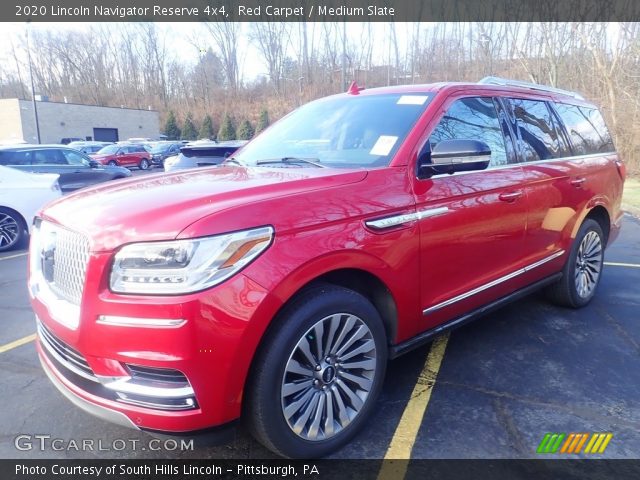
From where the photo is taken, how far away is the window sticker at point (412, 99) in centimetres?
319

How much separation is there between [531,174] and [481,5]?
27746 mm

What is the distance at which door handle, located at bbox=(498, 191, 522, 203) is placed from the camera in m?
3.36

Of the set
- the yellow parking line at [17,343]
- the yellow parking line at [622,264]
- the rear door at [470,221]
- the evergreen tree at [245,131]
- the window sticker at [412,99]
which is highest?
the evergreen tree at [245,131]

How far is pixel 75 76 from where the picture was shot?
65812 millimetres

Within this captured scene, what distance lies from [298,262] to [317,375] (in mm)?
648

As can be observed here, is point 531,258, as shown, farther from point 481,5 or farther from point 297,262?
point 481,5

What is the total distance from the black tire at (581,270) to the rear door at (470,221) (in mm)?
1097

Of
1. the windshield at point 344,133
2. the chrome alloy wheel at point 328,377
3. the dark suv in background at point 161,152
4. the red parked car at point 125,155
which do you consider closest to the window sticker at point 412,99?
the windshield at point 344,133

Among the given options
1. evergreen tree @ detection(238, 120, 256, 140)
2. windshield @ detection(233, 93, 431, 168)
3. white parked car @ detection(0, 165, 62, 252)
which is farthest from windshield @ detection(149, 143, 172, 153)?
windshield @ detection(233, 93, 431, 168)

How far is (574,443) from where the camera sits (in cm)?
263

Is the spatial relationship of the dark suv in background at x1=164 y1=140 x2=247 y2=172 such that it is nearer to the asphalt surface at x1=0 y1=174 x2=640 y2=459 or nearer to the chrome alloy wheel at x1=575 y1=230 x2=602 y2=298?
the asphalt surface at x1=0 y1=174 x2=640 y2=459

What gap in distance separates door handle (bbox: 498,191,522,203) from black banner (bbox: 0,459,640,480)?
172cm

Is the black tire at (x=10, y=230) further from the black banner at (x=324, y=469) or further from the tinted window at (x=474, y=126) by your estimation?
the tinted window at (x=474, y=126)

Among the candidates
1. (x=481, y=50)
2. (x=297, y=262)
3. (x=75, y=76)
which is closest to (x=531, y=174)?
(x=297, y=262)
